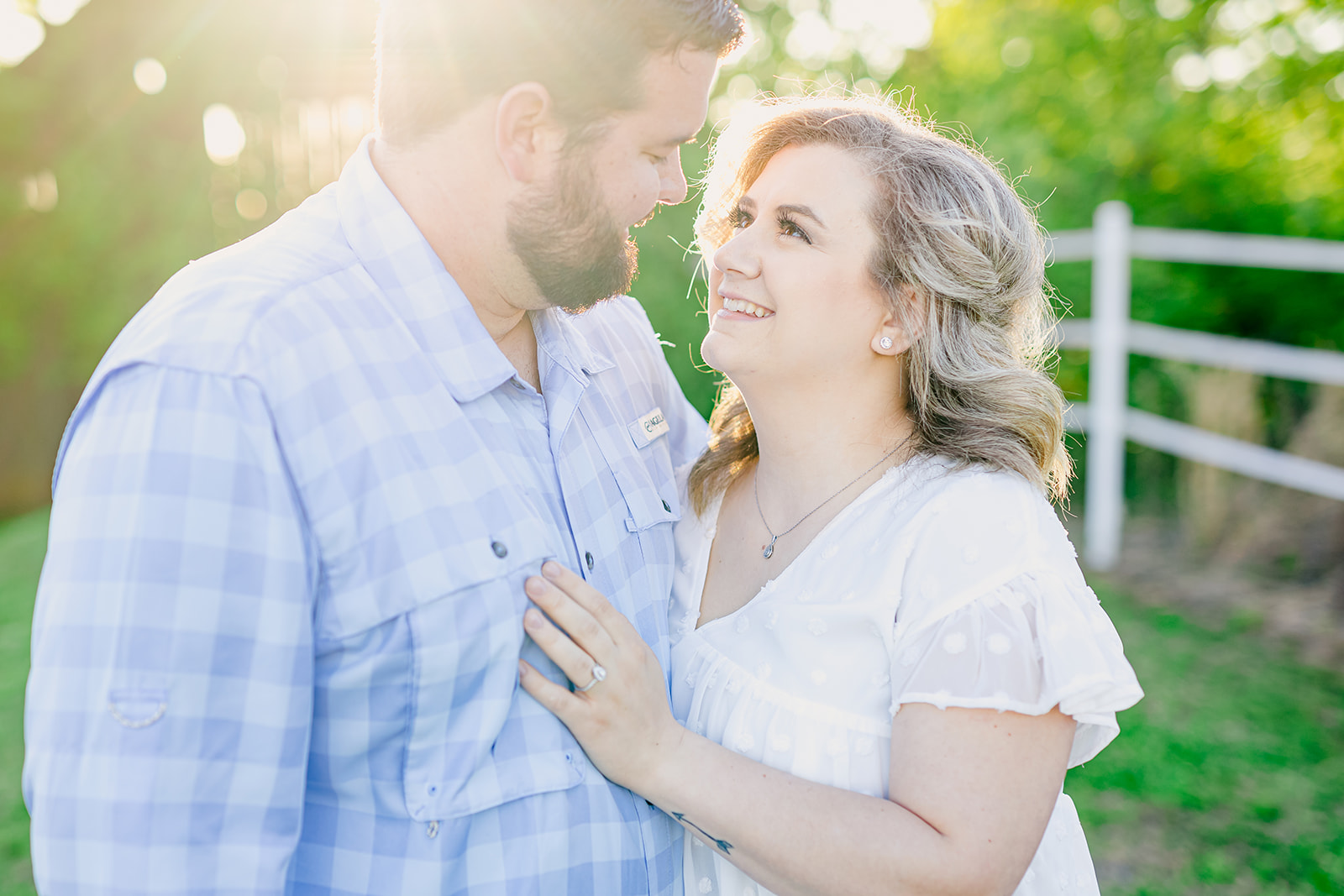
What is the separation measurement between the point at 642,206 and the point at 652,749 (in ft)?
3.13

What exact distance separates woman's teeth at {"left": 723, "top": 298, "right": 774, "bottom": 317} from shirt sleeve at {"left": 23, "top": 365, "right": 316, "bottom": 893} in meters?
1.04

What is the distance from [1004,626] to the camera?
161 cm

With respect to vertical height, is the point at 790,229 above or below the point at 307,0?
below

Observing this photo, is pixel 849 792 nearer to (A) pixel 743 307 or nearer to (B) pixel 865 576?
(B) pixel 865 576

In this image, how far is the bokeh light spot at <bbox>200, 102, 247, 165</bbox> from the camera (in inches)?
253

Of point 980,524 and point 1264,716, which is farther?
point 1264,716

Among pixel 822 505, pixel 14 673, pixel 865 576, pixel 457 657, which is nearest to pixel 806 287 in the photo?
pixel 822 505

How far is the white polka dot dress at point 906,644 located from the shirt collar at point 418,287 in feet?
2.26

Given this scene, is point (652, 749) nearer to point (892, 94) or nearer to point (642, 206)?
point (642, 206)

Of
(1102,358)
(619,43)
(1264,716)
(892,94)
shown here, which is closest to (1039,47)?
(1102,358)

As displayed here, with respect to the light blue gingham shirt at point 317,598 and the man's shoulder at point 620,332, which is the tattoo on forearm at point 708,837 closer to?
the light blue gingham shirt at point 317,598

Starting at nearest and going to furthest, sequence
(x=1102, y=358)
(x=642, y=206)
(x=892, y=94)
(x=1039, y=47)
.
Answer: (x=642, y=206) < (x=892, y=94) < (x=1102, y=358) < (x=1039, y=47)

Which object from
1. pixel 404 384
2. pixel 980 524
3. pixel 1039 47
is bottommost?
pixel 980 524

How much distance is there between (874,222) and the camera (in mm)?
2000
